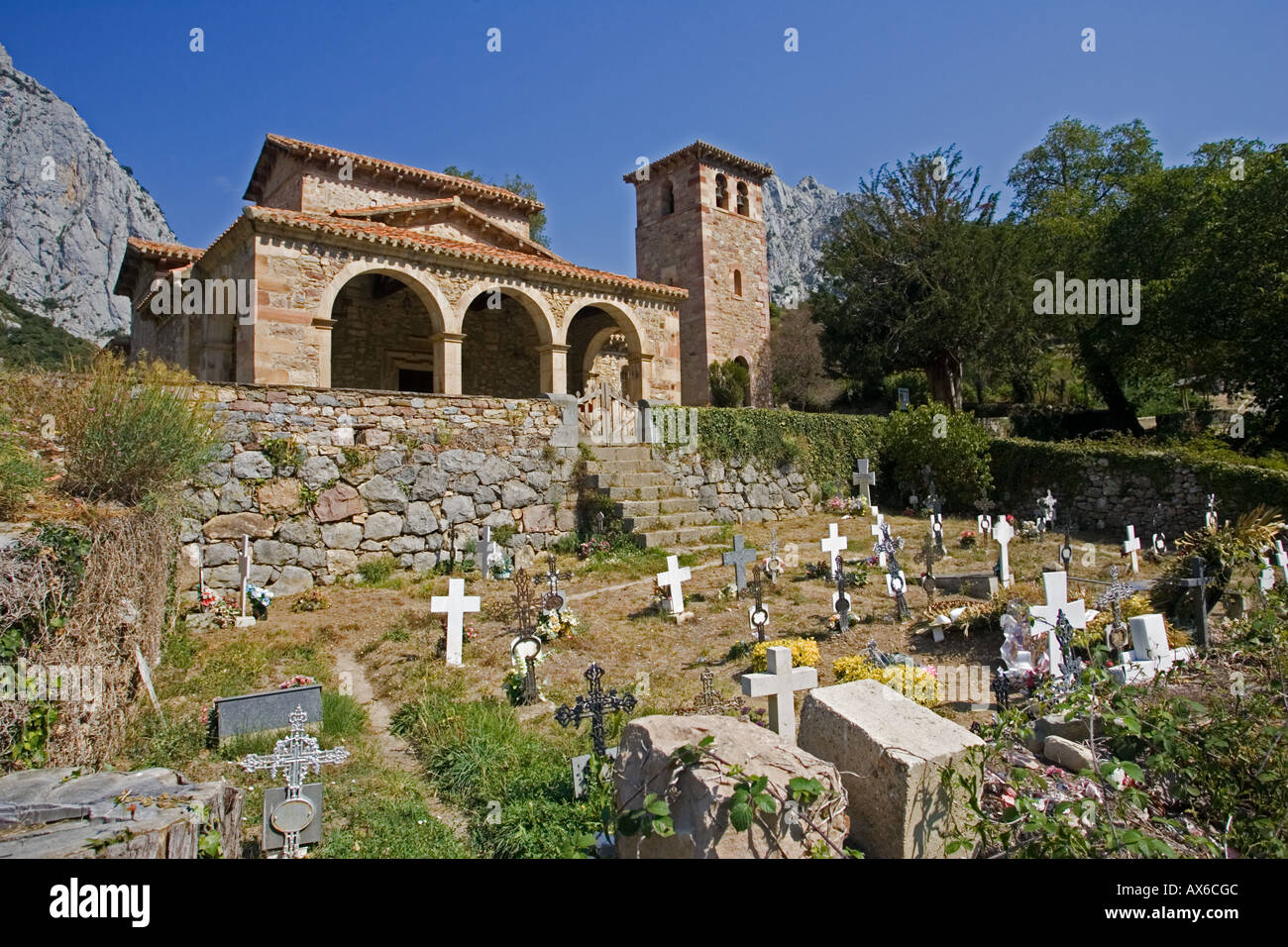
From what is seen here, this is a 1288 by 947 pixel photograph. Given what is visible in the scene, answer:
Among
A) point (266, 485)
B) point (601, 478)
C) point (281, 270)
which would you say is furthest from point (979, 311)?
point (266, 485)

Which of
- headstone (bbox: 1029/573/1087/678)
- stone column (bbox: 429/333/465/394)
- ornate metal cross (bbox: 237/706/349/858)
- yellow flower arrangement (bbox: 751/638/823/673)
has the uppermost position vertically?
stone column (bbox: 429/333/465/394)

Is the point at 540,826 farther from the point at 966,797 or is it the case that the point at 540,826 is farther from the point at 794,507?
the point at 794,507

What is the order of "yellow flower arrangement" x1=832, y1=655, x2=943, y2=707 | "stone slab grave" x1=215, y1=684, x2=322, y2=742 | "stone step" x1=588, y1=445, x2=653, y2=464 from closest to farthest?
"stone slab grave" x1=215, y1=684, x2=322, y2=742 → "yellow flower arrangement" x1=832, y1=655, x2=943, y2=707 → "stone step" x1=588, y1=445, x2=653, y2=464

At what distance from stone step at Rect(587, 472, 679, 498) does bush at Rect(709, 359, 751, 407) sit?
10534 mm

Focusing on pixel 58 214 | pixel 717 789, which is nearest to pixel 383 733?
pixel 717 789

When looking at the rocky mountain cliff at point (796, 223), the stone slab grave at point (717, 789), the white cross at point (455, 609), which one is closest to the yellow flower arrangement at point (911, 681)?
the stone slab grave at point (717, 789)

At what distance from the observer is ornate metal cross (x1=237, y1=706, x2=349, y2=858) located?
3277 mm

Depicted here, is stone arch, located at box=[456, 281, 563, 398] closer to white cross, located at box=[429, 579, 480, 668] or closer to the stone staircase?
the stone staircase

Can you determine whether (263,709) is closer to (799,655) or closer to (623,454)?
(799,655)

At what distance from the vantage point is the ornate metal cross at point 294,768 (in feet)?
10.8

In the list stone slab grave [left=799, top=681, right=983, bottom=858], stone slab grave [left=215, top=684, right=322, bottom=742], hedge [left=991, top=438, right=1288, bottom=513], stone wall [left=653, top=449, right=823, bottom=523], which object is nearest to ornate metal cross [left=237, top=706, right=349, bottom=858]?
stone slab grave [left=215, top=684, right=322, bottom=742]

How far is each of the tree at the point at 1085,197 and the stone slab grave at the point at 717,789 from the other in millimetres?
23412

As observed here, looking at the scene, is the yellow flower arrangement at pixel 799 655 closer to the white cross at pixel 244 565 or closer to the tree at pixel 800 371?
the white cross at pixel 244 565

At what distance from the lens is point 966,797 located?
2.96 meters
